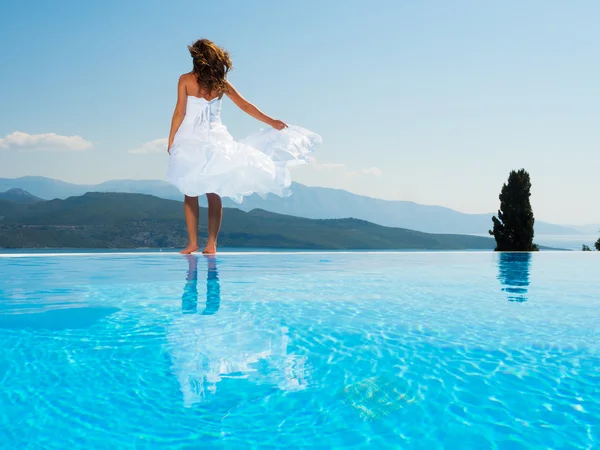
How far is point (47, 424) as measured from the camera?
1.77 meters

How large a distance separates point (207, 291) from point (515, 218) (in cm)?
1826

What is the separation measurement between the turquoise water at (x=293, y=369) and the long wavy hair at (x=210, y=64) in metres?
2.46

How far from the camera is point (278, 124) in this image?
20.3 ft

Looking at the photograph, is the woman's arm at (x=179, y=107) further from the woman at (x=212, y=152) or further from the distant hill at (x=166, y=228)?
the distant hill at (x=166, y=228)

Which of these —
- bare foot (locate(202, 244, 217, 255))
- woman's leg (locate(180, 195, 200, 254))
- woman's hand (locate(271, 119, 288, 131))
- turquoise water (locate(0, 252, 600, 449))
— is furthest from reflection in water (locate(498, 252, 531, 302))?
woman's leg (locate(180, 195, 200, 254))

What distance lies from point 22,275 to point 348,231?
55828mm

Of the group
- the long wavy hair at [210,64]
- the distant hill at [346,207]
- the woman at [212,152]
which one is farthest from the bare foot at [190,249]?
the distant hill at [346,207]

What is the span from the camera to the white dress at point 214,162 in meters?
5.89

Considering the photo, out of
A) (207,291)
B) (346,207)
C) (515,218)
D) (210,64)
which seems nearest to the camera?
(207,291)

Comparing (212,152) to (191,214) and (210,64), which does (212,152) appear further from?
(210,64)

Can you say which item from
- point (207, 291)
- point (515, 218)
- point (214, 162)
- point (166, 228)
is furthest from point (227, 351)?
point (166, 228)

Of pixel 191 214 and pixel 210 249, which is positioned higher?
pixel 191 214

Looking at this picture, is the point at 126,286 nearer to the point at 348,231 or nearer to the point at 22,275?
the point at 22,275

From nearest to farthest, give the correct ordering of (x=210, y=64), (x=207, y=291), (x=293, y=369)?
(x=293, y=369) < (x=207, y=291) < (x=210, y=64)
